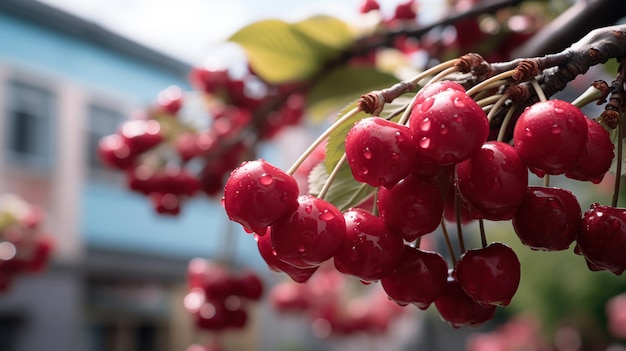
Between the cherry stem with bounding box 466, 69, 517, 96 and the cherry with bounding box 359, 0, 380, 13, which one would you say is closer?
the cherry stem with bounding box 466, 69, 517, 96

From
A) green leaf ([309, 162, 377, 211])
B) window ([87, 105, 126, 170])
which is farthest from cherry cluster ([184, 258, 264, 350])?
window ([87, 105, 126, 170])

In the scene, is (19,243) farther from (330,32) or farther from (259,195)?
(259,195)

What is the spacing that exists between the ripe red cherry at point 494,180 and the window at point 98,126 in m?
4.06

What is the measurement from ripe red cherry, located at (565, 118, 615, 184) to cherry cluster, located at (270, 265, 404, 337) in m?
1.36

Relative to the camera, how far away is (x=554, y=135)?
23 centimetres

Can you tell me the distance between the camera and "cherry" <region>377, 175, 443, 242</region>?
0.82 ft

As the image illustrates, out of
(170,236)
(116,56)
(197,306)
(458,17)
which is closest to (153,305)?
(170,236)

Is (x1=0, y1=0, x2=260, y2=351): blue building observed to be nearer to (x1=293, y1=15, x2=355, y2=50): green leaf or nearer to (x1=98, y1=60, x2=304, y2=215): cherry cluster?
(x1=98, y1=60, x2=304, y2=215): cherry cluster

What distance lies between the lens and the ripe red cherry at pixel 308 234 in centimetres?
24

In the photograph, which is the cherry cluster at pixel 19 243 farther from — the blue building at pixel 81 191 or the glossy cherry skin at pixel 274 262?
the blue building at pixel 81 191

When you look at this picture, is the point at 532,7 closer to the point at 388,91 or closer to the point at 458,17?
the point at 458,17

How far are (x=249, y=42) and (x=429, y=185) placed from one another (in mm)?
414

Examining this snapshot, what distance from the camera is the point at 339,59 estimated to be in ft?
2.19

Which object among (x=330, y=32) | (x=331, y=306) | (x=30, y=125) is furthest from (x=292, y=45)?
(x=30, y=125)
